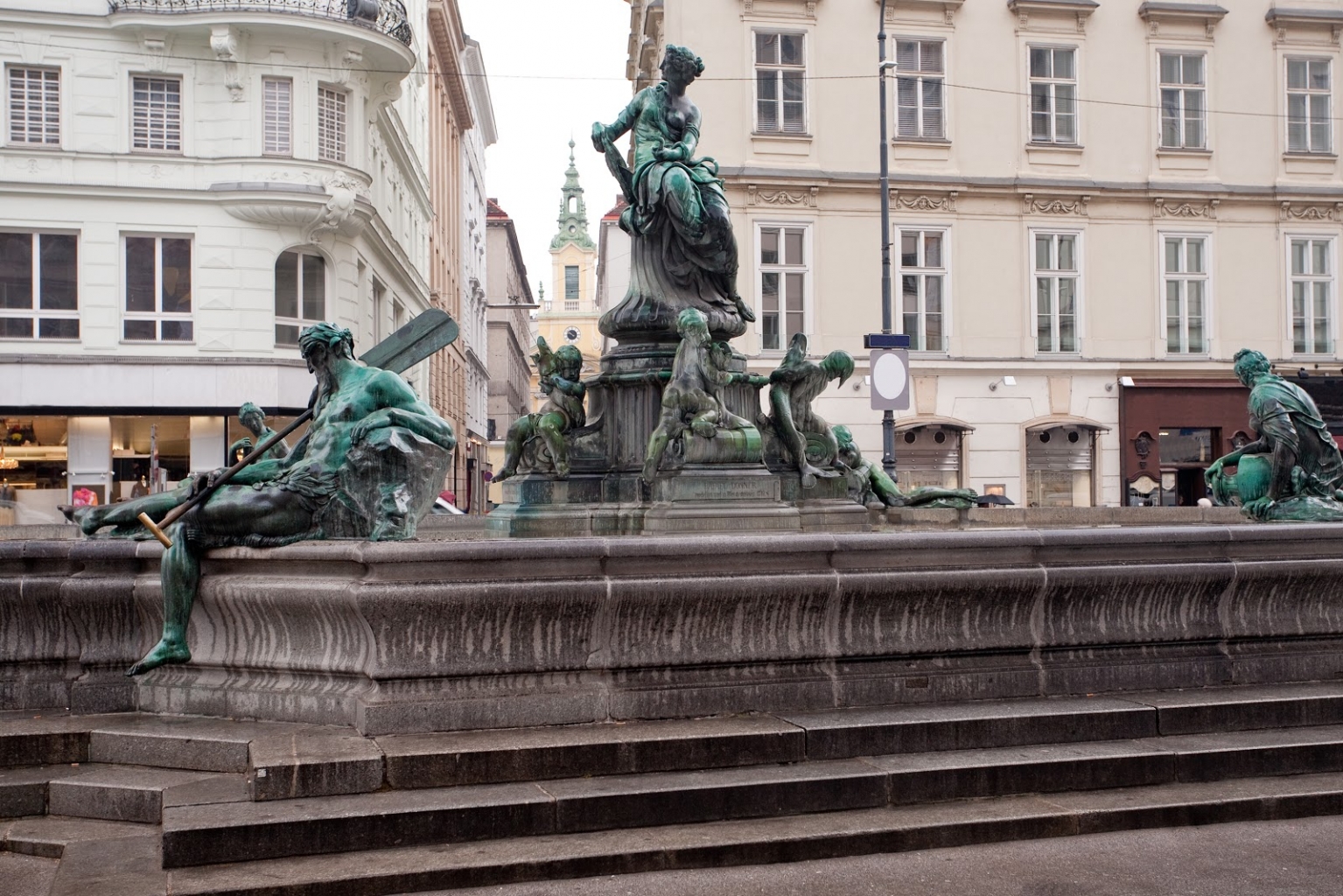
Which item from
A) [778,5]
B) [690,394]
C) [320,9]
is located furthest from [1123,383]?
[690,394]

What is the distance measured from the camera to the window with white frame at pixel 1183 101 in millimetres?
32375

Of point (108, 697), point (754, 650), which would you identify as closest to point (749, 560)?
point (754, 650)

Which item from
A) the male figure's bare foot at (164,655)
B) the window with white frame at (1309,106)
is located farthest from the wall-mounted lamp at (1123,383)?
the male figure's bare foot at (164,655)

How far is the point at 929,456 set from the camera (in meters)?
30.9

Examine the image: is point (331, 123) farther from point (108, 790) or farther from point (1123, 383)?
point (108, 790)

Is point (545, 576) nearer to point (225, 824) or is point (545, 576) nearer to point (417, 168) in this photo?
point (225, 824)

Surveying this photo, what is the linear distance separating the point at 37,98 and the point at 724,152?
1385 centimetres

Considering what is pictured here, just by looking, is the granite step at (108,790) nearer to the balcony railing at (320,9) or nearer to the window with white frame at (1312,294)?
the balcony railing at (320,9)

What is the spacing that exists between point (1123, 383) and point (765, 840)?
92.3 feet

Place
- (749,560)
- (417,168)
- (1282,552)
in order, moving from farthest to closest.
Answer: (417,168) → (1282,552) → (749,560)

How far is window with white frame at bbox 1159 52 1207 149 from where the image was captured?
106 feet

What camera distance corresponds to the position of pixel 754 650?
6.30 m

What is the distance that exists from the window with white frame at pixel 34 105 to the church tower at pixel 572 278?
10991 centimetres

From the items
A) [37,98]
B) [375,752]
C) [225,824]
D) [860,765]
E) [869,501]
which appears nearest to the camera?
[225,824]
